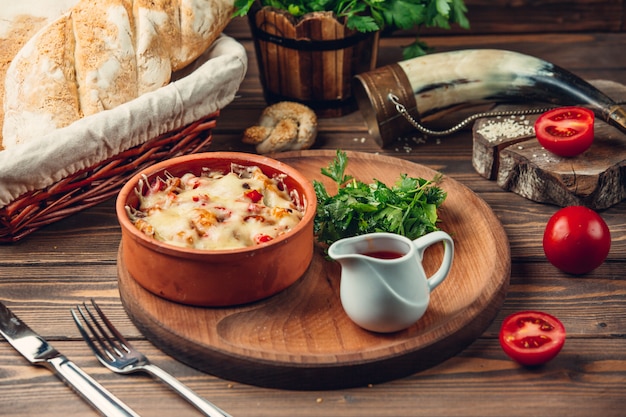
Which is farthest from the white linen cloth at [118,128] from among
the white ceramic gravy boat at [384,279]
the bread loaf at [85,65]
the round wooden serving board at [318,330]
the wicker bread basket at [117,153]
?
the white ceramic gravy boat at [384,279]

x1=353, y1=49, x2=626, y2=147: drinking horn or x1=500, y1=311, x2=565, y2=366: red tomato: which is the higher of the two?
x1=353, y1=49, x2=626, y2=147: drinking horn

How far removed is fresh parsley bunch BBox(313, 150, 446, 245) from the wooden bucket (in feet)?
2.59

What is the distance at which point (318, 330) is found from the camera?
1866 mm

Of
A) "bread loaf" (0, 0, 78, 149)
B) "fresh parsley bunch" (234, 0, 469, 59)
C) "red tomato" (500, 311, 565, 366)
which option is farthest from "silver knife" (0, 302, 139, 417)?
"fresh parsley bunch" (234, 0, 469, 59)

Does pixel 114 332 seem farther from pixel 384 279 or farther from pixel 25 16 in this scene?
pixel 25 16

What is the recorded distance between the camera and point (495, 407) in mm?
1728

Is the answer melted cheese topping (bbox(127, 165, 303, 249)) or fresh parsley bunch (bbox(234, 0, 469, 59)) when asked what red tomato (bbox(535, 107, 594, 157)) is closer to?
fresh parsley bunch (bbox(234, 0, 469, 59))

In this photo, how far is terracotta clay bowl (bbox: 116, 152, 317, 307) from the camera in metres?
1.84

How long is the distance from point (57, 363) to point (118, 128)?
720 mm

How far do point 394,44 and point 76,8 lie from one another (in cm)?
169

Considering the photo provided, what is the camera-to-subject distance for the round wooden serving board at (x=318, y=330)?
1757 millimetres

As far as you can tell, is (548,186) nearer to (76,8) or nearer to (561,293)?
(561,293)

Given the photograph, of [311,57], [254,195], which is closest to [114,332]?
[254,195]

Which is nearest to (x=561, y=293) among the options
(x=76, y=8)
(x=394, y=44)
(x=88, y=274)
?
(x=88, y=274)
